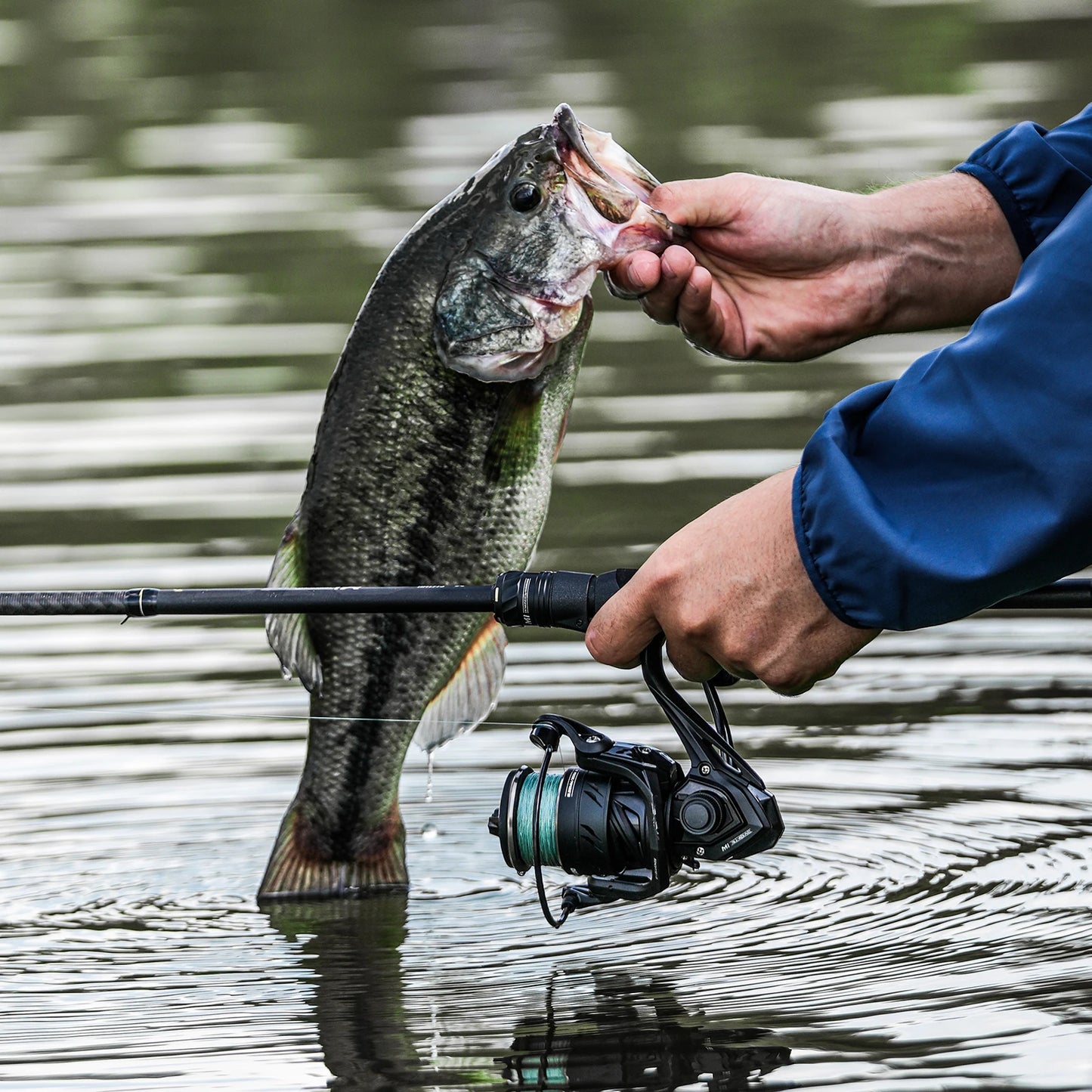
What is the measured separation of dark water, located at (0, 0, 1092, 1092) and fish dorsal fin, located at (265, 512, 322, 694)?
17.4 inches

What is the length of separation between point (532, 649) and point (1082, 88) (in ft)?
19.1

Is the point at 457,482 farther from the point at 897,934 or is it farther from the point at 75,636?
the point at 75,636

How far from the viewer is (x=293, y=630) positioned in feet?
10.6

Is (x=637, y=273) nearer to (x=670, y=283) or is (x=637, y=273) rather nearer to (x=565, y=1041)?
(x=670, y=283)

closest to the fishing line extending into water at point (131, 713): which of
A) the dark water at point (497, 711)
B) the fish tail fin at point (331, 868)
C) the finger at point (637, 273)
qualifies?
the dark water at point (497, 711)

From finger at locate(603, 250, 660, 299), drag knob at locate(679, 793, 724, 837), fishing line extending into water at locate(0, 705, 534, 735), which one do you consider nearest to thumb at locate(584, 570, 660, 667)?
drag knob at locate(679, 793, 724, 837)

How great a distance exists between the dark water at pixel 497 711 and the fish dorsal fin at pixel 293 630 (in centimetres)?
44

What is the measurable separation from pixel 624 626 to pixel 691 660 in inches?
3.9

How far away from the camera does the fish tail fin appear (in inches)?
129

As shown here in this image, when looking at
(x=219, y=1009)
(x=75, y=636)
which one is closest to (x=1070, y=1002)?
(x=219, y=1009)

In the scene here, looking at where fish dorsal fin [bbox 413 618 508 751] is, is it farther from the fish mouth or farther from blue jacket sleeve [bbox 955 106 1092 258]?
blue jacket sleeve [bbox 955 106 1092 258]

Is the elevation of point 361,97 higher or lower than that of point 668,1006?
higher

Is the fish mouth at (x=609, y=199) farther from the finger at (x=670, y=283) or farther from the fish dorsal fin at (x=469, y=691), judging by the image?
the fish dorsal fin at (x=469, y=691)

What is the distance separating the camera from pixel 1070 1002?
2.63 meters
